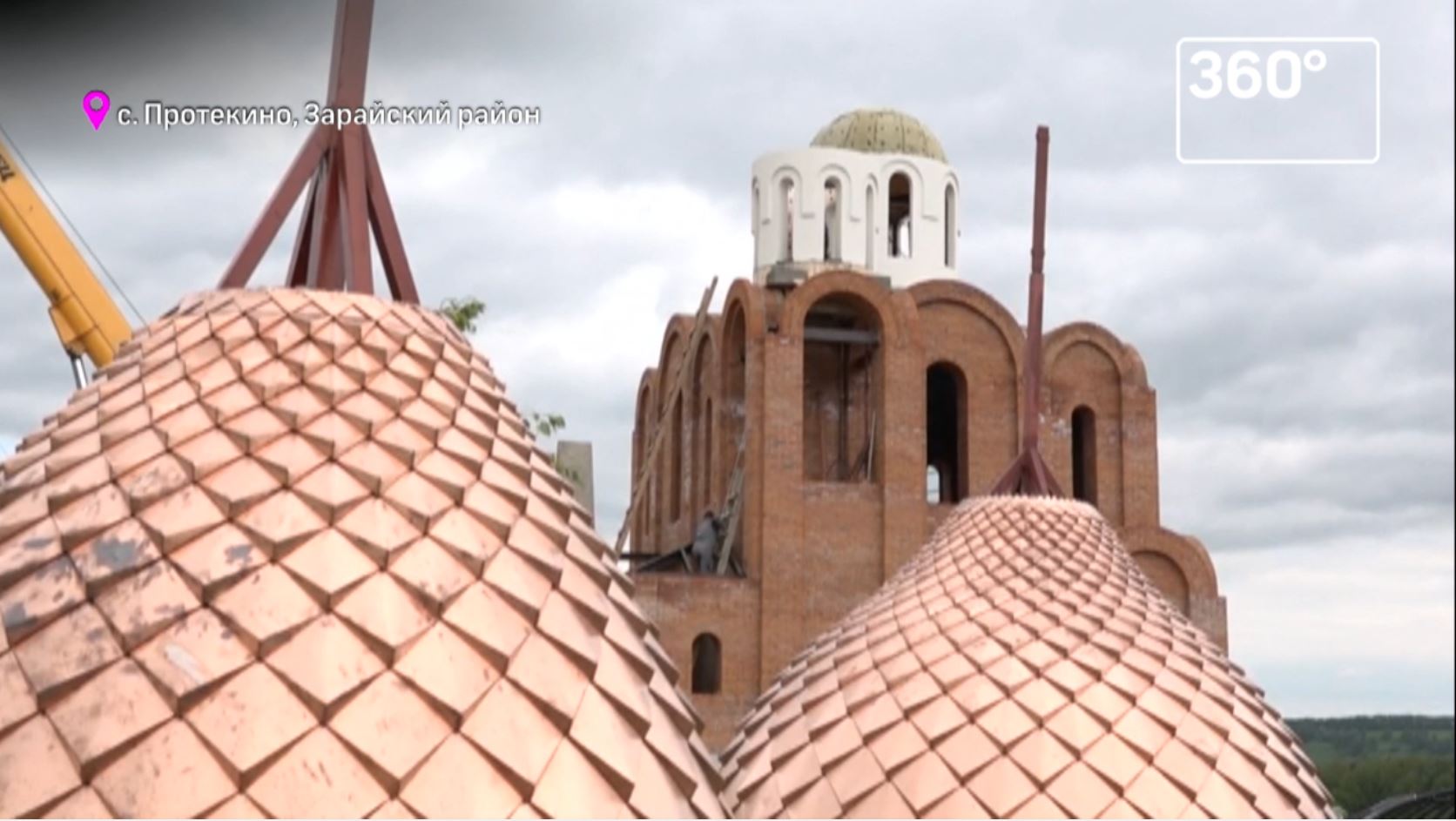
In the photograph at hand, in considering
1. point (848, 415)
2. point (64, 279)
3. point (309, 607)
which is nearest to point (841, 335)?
point (848, 415)

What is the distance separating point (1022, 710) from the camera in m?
8.42

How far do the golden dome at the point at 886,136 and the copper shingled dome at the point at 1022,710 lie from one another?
1683 centimetres

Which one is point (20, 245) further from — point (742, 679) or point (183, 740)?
point (183, 740)

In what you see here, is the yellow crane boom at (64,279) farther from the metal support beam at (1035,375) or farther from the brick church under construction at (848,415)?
the metal support beam at (1035,375)

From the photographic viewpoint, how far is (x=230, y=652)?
125 inches

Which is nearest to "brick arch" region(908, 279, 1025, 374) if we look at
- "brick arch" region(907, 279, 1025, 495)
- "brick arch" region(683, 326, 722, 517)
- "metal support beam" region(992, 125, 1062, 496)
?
"brick arch" region(907, 279, 1025, 495)

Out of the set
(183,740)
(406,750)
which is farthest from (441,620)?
(183,740)

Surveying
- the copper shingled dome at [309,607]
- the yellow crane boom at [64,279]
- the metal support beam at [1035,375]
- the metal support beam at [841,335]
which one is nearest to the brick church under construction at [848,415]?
the metal support beam at [841,335]

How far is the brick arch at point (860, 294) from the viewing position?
22.5 m

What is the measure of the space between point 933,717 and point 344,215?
4.93 m

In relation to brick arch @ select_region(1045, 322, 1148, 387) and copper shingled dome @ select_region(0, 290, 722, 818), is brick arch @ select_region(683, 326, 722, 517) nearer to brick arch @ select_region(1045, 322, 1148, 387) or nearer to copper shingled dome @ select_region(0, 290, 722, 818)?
brick arch @ select_region(1045, 322, 1148, 387)

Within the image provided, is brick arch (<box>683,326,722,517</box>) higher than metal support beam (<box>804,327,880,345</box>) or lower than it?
lower

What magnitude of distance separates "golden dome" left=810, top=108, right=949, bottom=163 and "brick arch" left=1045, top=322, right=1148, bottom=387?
317 cm

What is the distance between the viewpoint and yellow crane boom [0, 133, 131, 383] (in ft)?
56.3
